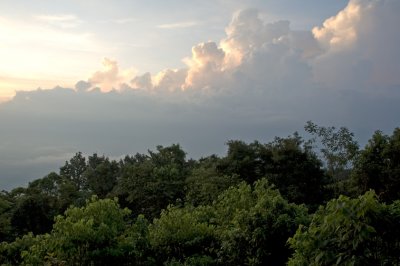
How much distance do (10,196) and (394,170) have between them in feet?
111

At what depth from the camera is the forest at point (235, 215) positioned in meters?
4.98

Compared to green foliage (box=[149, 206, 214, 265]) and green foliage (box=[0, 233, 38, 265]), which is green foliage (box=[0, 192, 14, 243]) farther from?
green foliage (box=[149, 206, 214, 265])

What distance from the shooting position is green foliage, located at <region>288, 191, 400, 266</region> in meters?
4.66

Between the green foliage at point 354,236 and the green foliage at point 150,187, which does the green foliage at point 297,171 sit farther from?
the green foliage at point 354,236

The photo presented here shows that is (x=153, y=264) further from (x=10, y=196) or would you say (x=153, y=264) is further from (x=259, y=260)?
(x=10, y=196)

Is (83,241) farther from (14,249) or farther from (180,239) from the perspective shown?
(14,249)

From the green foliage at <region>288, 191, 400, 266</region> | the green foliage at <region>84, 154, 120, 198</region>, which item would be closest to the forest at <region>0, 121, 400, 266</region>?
the green foliage at <region>288, 191, 400, 266</region>

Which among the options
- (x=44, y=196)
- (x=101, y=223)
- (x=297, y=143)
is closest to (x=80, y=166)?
(x=44, y=196)

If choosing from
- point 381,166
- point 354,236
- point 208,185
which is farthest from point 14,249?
point 381,166

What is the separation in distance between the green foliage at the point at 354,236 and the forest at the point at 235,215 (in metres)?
0.01

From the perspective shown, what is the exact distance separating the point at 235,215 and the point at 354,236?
25.4ft

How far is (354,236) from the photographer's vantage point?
4672 mm

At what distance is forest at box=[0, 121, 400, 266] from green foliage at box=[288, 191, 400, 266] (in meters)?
0.01

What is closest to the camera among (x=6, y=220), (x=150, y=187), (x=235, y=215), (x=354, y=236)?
(x=354, y=236)
